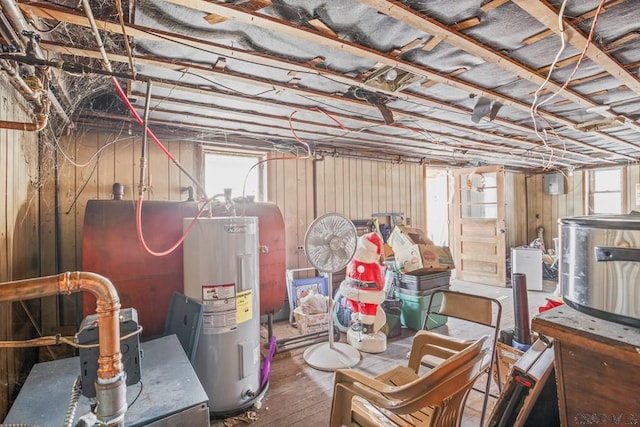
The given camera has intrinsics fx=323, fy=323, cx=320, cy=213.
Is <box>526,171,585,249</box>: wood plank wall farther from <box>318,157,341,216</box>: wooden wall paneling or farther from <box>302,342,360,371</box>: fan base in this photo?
<box>302,342,360,371</box>: fan base

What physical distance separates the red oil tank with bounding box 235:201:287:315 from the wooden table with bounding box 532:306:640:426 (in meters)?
2.43

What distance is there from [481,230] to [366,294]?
157 inches

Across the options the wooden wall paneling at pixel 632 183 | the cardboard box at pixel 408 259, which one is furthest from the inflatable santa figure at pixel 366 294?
the wooden wall paneling at pixel 632 183

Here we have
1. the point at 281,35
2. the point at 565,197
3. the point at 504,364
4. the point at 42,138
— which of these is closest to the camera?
the point at 281,35

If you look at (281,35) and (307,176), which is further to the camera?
(307,176)

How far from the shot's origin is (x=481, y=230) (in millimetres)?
6094

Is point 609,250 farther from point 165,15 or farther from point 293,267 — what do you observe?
point 293,267

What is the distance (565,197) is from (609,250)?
8.03 m

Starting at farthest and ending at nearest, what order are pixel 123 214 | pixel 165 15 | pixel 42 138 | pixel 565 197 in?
pixel 565 197
pixel 42 138
pixel 123 214
pixel 165 15

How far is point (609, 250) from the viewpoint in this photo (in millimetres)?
779

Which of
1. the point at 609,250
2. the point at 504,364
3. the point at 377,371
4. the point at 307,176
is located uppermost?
the point at 307,176

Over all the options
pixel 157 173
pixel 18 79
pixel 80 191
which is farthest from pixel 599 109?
pixel 80 191

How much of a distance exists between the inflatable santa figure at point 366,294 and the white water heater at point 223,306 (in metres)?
1.19

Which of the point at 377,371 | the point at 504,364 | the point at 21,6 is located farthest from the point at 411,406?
the point at 21,6
